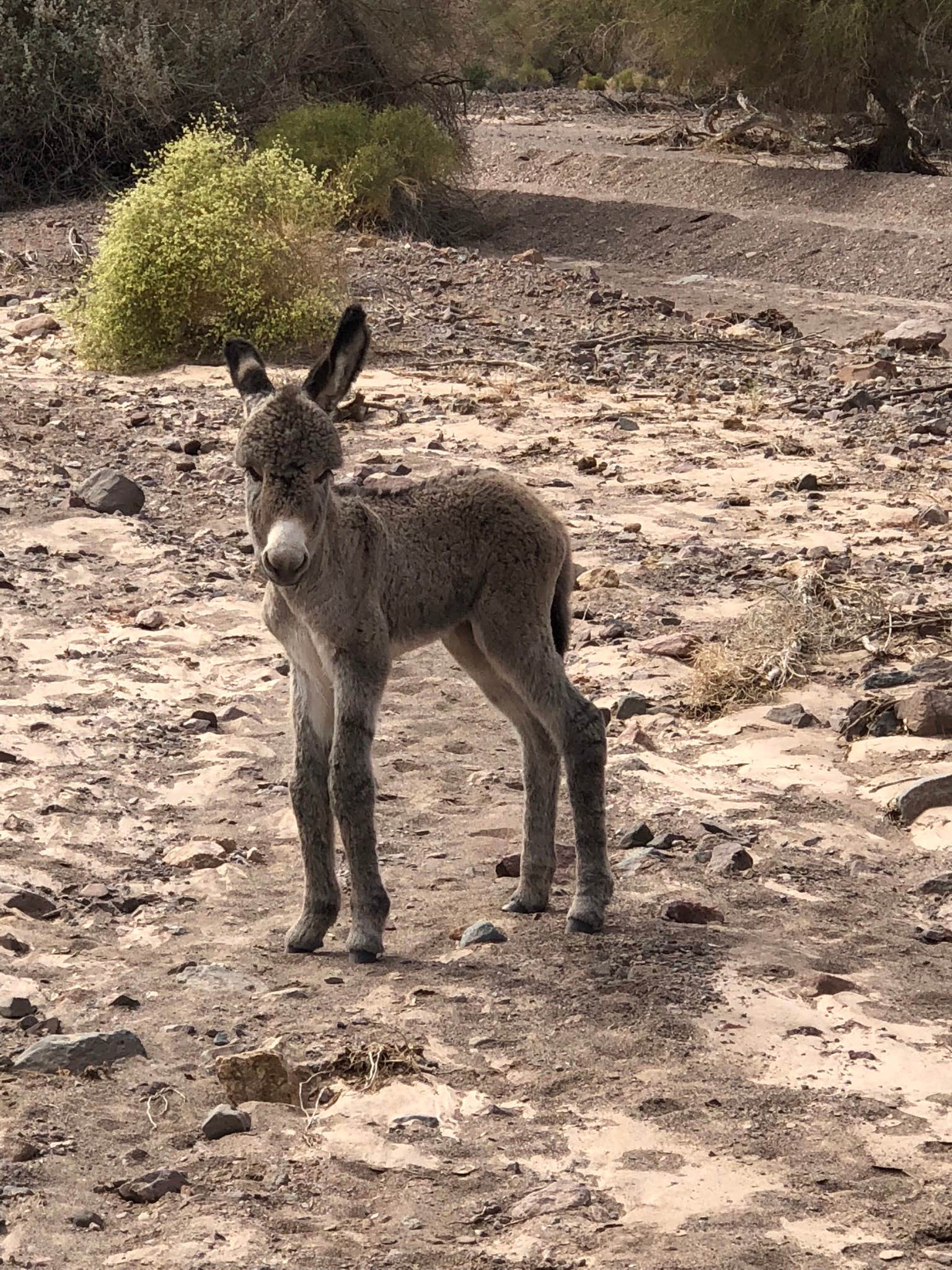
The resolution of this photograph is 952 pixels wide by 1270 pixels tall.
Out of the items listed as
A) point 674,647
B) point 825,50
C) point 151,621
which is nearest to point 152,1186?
point 674,647

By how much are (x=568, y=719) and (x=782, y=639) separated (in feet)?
9.41

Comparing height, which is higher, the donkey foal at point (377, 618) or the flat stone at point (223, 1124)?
the donkey foal at point (377, 618)

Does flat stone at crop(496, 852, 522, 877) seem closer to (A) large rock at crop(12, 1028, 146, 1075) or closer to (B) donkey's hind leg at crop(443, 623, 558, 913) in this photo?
(B) donkey's hind leg at crop(443, 623, 558, 913)

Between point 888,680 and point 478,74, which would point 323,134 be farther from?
point 478,74

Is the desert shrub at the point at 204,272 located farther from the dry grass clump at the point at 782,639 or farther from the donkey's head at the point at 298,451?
the donkey's head at the point at 298,451

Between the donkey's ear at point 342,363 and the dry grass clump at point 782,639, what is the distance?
2.98 meters

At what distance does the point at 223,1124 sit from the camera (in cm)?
394

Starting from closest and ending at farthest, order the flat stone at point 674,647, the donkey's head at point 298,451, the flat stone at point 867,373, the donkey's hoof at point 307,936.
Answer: the donkey's head at point 298,451, the donkey's hoof at point 307,936, the flat stone at point 674,647, the flat stone at point 867,373

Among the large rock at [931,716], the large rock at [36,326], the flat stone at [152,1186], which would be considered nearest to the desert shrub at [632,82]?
the large rock at [36,326]

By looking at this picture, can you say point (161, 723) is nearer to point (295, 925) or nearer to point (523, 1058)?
point (295, 925)

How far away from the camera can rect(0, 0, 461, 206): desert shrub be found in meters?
21.8

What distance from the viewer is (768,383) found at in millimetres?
13625

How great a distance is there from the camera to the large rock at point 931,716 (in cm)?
680

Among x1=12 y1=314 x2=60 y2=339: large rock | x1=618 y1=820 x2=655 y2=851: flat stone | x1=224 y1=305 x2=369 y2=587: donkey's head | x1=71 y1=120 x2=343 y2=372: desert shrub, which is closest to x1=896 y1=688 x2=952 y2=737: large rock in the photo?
x1=618 y1=820 x2=655 y2=851: flat stone
